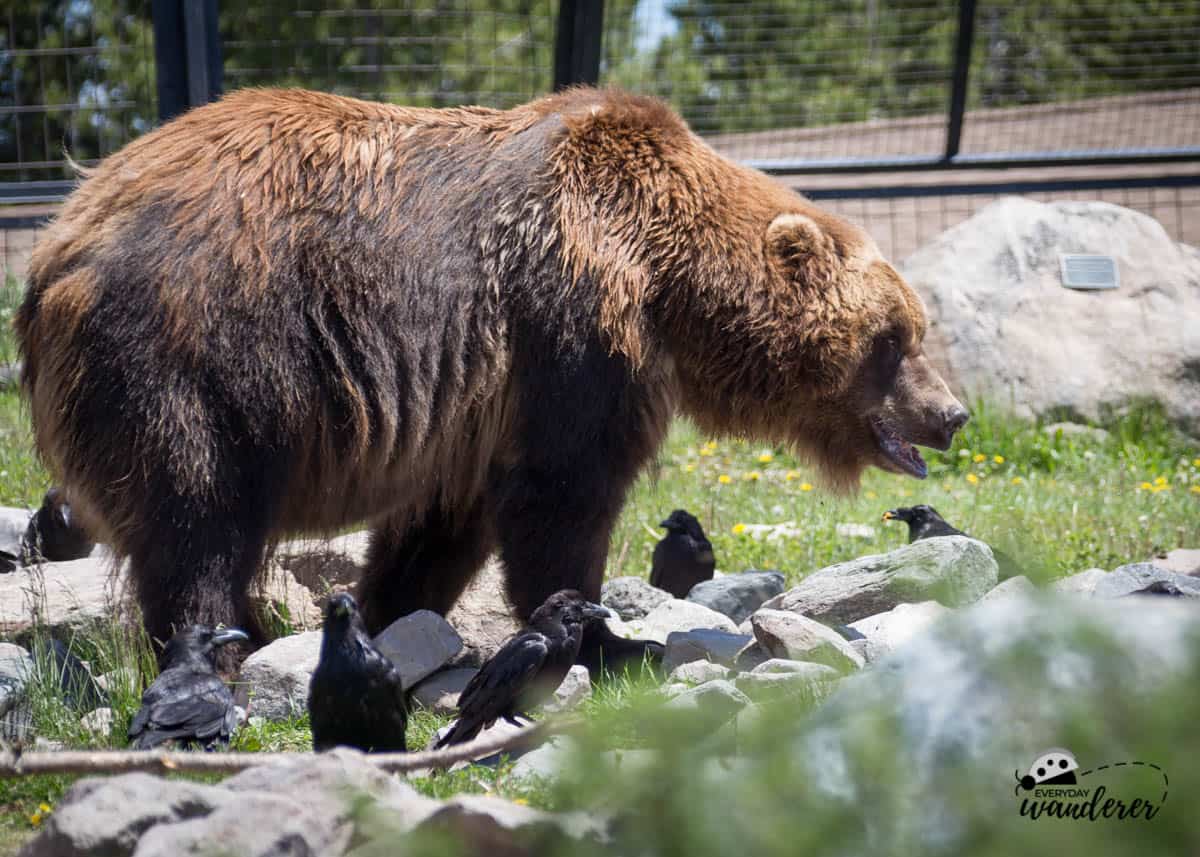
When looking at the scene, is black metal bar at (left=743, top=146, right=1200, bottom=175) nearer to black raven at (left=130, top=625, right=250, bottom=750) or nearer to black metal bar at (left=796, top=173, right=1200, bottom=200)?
black metal bar at (left=796, top=173, right=1200, bottom=200)

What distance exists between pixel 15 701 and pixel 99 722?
291mm

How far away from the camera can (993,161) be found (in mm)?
11031

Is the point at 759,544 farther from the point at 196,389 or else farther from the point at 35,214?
the point at 35,214

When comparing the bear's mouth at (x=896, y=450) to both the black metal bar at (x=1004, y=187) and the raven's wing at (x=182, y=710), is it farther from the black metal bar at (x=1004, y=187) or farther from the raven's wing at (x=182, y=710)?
the black metal bar at (x=1004, y=187)

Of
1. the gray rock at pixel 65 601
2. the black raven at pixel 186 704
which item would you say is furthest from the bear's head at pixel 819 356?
the gray rock at pixel 65 601

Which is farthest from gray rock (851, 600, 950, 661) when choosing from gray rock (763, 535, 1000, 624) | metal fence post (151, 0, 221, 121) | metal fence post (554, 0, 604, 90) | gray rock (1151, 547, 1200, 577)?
metal fence post (554, 0, 604, 90)

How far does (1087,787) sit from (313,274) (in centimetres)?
351

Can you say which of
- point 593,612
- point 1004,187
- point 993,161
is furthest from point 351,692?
point 1004,187

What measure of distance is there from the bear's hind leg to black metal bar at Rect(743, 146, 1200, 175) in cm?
555

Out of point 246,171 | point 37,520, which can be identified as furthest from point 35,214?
point 246,171

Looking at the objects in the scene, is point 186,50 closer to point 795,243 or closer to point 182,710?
point 795,243

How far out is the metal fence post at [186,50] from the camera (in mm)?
7836

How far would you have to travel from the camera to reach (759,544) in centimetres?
781

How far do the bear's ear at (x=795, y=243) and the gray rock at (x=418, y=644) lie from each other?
79.7 inches
